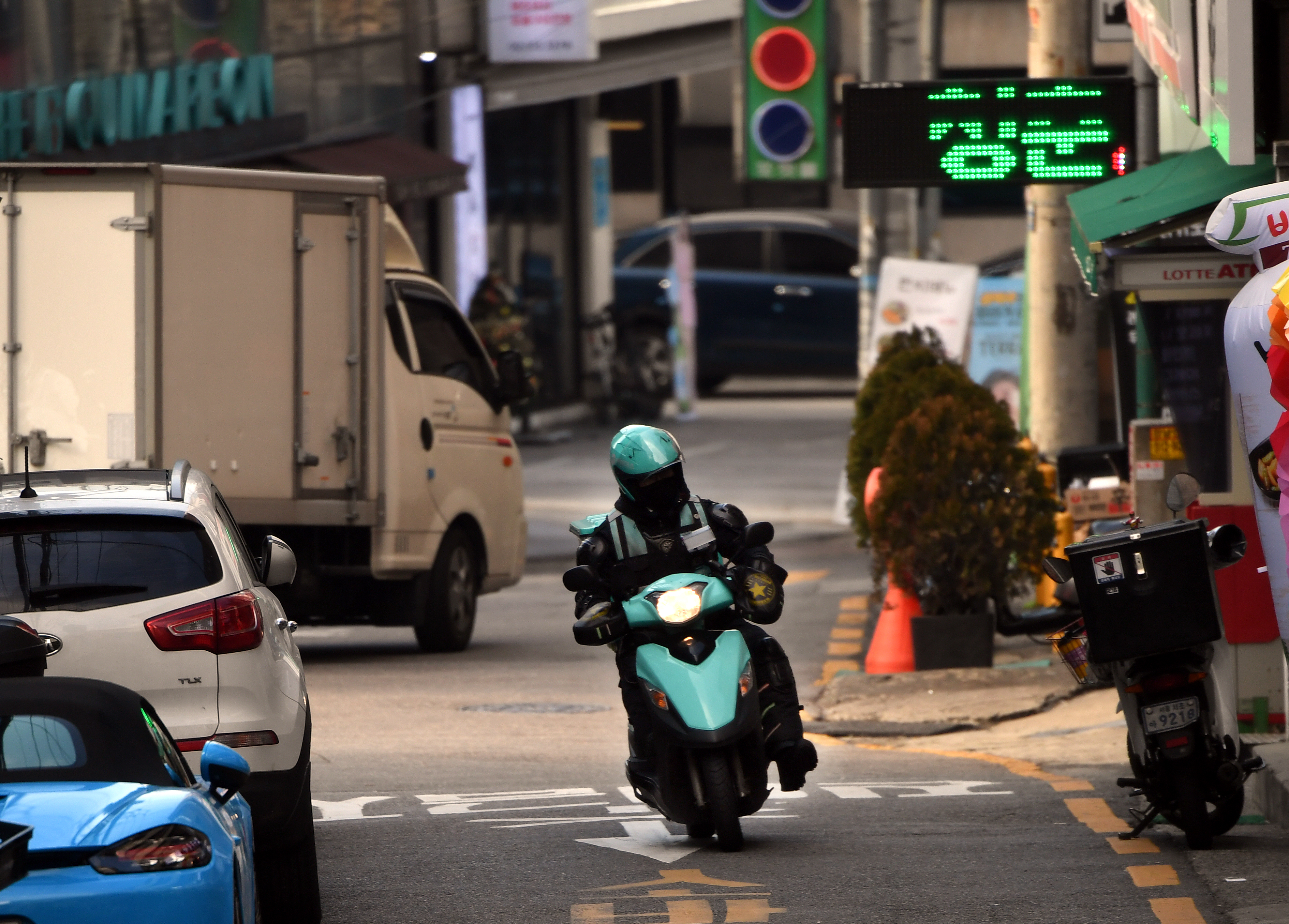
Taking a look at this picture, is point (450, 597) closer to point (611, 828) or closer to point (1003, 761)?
point (1003, 761)

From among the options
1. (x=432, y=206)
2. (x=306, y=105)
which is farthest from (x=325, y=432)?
(x=432, y=206)

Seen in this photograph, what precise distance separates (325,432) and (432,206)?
14.6 metres

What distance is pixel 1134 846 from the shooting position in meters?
8.63

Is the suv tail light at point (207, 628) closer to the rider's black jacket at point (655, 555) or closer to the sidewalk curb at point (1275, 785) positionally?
the rider's black jacket at point (655, 555)

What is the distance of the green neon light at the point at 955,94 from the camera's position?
12.3 m

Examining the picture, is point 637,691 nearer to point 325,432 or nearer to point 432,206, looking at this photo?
point 325,432

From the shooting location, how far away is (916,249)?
2150 centimetres

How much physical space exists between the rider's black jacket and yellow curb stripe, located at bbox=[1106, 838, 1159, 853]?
4.91ft

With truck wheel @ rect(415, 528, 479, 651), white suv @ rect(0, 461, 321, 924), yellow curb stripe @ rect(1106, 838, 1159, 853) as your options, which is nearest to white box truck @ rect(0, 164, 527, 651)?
truck wheel @ rect(415, 528, 479, 651)

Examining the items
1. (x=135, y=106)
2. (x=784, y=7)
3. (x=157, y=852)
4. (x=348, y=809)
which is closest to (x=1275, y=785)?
(x=348, y=809)

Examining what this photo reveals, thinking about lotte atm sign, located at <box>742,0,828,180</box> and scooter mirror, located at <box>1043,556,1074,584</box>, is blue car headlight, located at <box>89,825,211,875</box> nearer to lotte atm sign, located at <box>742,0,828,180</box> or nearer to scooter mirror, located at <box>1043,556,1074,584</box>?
scooter mirror, located at <box>1043,556,1074,584</box>

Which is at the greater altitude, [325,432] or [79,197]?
[79,197]

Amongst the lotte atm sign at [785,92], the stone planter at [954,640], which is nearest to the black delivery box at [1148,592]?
the stone planter at [954,640]

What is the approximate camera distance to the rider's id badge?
27.5 ft
